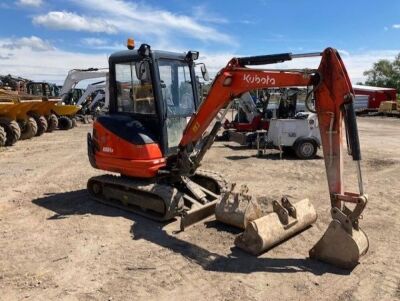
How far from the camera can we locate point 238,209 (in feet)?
20.0

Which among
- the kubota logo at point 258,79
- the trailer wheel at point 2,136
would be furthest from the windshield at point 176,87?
the trailer wheel at point 2,136

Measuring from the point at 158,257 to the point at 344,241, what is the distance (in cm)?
211

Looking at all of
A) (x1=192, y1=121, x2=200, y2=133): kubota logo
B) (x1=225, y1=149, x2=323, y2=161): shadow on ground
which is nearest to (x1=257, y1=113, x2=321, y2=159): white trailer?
(x1=225, y1=149, x2=323, y2=161): shadow on ground

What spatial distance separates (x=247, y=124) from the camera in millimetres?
15688

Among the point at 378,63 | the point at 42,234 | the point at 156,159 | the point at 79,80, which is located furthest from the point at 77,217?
the point at 378,63

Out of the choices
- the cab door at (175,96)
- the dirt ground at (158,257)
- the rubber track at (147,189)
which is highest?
the cab door at (175,96)

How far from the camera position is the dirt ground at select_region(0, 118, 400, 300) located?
4461 millimetres

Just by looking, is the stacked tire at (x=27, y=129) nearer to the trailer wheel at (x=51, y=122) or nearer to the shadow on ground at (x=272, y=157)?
the trailer wheel at (x=51, y=122)

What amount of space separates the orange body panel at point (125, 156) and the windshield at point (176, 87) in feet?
2.29

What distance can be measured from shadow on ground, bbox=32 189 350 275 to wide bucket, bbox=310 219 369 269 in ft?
0.31

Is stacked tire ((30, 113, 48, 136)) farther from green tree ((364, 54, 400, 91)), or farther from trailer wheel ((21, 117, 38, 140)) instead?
green tree ((364, 54, 400, 91))

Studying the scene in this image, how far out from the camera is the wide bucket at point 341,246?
488 centimetres

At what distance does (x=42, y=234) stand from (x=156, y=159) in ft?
6.20

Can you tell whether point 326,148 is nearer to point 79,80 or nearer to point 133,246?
point 133,246
